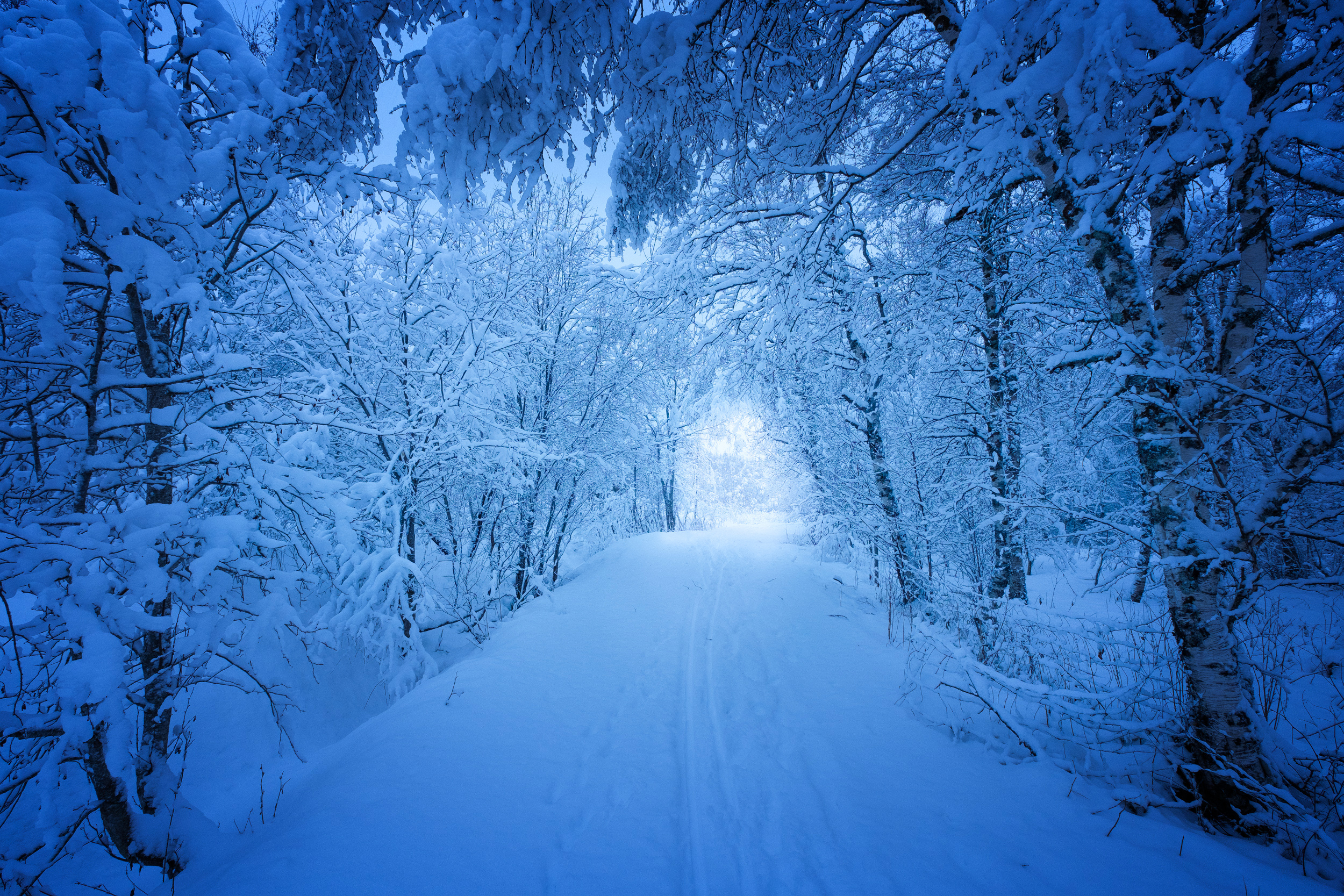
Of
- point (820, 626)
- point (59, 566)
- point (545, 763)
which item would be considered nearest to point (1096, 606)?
point (820, 626)

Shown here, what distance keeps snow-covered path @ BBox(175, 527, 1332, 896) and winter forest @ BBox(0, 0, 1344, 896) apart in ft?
0.10

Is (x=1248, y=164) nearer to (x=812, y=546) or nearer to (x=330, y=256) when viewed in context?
(x=330, y=256)

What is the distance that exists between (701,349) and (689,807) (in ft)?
17.3

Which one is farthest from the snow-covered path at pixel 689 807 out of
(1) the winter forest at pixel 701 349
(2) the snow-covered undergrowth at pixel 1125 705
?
(2) the snow-covered undergrowth at pixel 1125 705

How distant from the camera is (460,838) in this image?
263cm

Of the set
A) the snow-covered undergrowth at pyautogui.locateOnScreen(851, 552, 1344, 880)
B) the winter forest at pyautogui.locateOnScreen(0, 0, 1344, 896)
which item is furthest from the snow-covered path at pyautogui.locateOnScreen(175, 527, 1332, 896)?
the snow-covered undergrowth at pyautogui.locateOnScreen(851, 552, 1344, 880)

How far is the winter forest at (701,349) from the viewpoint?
212 centimetres

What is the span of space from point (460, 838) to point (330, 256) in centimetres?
675

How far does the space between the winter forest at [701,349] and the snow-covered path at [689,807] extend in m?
0.03

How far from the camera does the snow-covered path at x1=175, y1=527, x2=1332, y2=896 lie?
230 cm

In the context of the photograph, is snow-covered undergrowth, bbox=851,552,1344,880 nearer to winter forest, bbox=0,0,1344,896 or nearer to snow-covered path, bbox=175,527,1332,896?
winter forest, bbox=0,0,1344,896

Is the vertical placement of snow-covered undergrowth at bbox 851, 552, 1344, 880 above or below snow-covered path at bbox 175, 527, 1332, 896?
above

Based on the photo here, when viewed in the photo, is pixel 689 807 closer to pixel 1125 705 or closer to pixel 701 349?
pixel 1125 705

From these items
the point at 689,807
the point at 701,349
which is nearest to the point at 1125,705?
the point at 689,807
